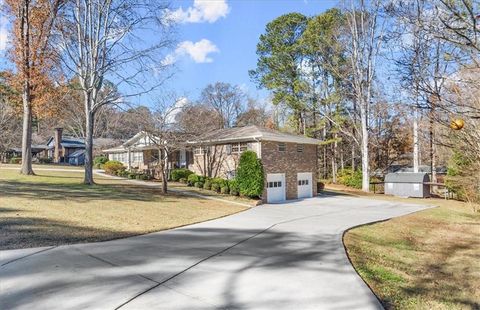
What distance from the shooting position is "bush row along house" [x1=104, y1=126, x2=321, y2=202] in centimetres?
2081

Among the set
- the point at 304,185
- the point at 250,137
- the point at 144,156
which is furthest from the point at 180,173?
the point at 304,185

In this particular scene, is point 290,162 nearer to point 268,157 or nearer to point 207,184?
point 268,157

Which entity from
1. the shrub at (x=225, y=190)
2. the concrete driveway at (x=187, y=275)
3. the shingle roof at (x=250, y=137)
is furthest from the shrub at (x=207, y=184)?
the concrete driveway at (x=187, y=275)

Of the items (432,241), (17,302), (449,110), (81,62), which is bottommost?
(432,241)

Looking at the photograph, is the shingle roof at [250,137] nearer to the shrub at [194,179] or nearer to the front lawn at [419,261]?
the shrub at [194,179]

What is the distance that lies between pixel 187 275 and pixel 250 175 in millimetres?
13665

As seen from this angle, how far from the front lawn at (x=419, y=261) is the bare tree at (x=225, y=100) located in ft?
130

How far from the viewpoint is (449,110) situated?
7234mm

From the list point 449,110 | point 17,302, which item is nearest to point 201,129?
point 449,110

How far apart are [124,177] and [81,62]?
11247 mm

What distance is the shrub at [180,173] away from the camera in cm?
2598

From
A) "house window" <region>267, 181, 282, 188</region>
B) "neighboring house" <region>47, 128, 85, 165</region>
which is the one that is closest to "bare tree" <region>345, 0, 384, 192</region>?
"house window" <region>267, 181, 282, 188</region>

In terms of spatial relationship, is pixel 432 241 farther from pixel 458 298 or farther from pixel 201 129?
pixel 201 129

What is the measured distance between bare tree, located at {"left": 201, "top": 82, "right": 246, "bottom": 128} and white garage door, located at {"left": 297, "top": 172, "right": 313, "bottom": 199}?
28.8 m
